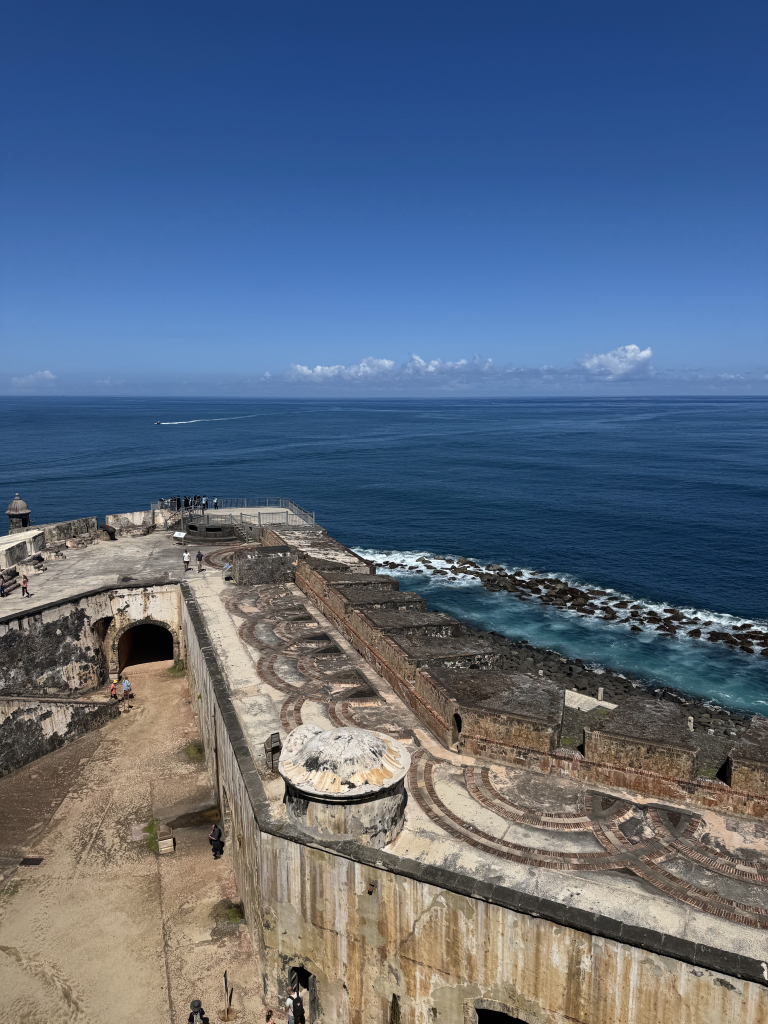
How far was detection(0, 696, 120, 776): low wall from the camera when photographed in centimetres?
2333

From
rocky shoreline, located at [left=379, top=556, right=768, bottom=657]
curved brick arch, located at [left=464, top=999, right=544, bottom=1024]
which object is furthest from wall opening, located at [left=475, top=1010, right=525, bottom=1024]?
rocky shoreline, located at [left=379, top=556, right=768, bottom=657]

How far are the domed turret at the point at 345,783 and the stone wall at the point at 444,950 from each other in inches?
16.0

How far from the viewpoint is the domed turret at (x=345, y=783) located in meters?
12.2

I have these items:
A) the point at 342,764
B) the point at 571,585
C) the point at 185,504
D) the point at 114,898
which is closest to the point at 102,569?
the point at 185,504

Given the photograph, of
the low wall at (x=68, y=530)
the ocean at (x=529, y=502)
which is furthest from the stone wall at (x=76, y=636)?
the ocean at (x=529, y=502)

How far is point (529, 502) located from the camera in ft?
246

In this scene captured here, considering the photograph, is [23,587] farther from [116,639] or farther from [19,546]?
[19,546]

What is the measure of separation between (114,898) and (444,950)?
1014 cm

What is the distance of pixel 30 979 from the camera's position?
1499 cm

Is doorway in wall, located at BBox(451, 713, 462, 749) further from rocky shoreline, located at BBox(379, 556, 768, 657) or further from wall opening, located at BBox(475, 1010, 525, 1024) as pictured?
rocky shoreline, located at BBox(379, 556, 768, 657)

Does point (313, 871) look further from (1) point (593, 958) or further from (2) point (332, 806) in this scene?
(1) point (593, 958)

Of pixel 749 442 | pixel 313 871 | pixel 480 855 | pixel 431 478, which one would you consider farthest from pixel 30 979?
pixel 749 442

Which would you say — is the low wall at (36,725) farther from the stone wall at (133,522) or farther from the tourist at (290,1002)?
the stone wall at (133,522)

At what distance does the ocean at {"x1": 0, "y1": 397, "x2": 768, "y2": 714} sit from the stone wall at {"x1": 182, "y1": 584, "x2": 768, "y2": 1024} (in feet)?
77.7
